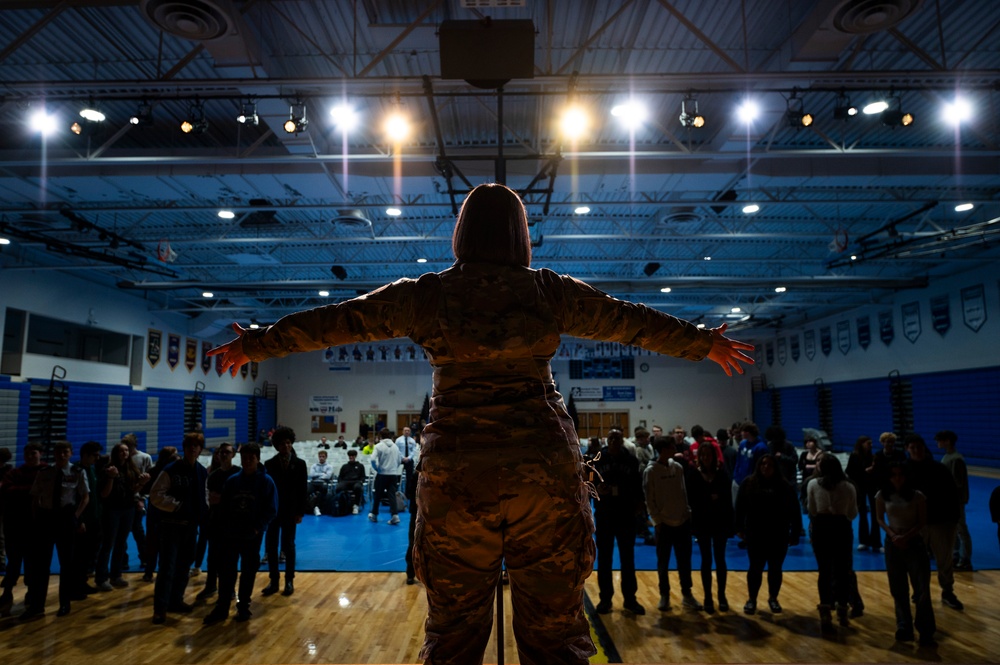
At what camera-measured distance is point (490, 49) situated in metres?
4.38

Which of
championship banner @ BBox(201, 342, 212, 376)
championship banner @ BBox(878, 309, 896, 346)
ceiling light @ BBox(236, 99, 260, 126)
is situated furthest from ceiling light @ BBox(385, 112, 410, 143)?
championship banner @ BBox(878, 309, 896, 346)

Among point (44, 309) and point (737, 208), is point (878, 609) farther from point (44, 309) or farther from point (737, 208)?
point (44, 309)

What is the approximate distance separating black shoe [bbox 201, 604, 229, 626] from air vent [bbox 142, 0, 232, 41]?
5.65m

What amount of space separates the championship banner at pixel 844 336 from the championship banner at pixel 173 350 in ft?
81.2

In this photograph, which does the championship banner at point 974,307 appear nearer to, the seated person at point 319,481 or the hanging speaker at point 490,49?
the hanging speaker at point 490,49

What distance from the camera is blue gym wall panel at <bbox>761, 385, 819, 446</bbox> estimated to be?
23750mm

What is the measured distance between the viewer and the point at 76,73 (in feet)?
27.3

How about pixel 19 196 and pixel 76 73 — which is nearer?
pixel 76 73

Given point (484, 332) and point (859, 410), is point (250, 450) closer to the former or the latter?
point (484, 332)

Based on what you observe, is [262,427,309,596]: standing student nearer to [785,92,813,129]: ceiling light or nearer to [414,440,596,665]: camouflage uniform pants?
[414,440,596,665]: camouflage uniform pants

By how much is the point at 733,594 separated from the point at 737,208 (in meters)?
9.08

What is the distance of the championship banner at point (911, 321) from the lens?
59.9ft

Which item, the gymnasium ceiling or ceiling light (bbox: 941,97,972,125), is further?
ceiling light (bbox: 941,97,972,125)

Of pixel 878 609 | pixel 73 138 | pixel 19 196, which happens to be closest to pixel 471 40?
pixel 878 609
